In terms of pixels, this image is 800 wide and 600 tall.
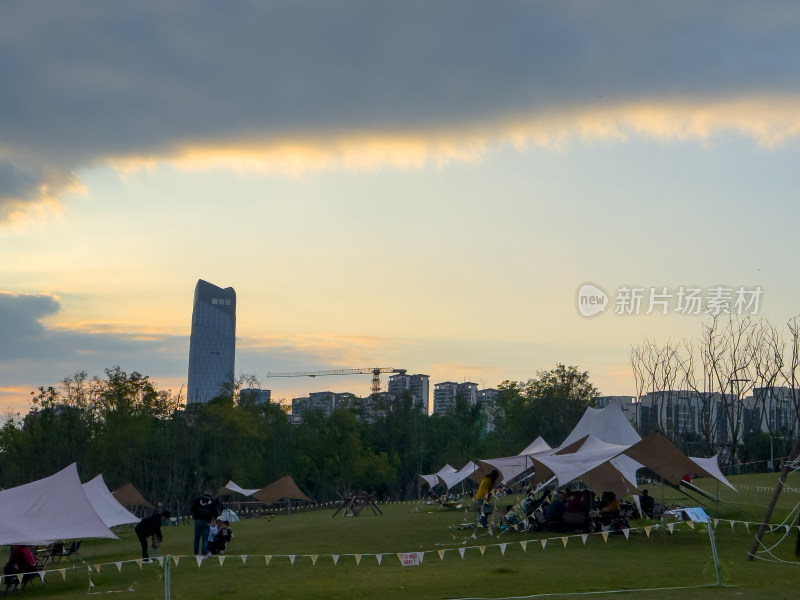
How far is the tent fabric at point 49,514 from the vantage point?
685 inches

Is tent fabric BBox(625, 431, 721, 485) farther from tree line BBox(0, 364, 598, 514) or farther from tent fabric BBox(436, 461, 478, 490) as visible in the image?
tree line BBox(0, 364, 598, 514)

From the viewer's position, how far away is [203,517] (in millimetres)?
20281

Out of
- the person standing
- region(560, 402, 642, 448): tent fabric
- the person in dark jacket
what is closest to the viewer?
the person in dark jacket

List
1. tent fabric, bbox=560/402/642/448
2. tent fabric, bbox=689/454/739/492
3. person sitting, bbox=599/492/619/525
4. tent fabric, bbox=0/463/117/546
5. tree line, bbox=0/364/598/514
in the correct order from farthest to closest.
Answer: tree line, bbox=0/364/598/514 < tent fabric, bbox=560/402/642/448 < tent fabric, bbox=689/454/739/492 < person sitting, bbox=599/492/619/525 < tent fabric, bbox=0/463/117/546

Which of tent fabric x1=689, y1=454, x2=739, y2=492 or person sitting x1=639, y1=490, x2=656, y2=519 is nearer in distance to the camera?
tent fabric x1=689, y1=454, x2=739, y2=492

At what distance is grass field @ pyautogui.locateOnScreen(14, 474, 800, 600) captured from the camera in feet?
45.9

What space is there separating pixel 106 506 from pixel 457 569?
1361 cm

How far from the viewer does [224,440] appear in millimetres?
70750

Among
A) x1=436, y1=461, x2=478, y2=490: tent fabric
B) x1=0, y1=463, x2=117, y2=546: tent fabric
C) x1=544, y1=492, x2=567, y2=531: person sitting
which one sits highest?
x1=0, y1=463, x2=117, y2=546: tent fabric

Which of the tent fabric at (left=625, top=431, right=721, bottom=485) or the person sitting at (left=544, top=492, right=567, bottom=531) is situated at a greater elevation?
the tent fabric at (left=625, top=431, right=721, bottom=485)

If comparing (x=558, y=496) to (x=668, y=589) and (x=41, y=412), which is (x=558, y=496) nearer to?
(x=668, y=589)

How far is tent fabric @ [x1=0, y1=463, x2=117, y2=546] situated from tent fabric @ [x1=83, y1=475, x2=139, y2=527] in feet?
22.0

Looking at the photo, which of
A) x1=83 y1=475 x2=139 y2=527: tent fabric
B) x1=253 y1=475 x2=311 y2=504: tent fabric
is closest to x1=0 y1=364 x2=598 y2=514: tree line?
x1=253 y1=475 x2=311 y2=504: tent fabric

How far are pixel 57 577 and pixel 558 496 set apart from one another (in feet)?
39.7
